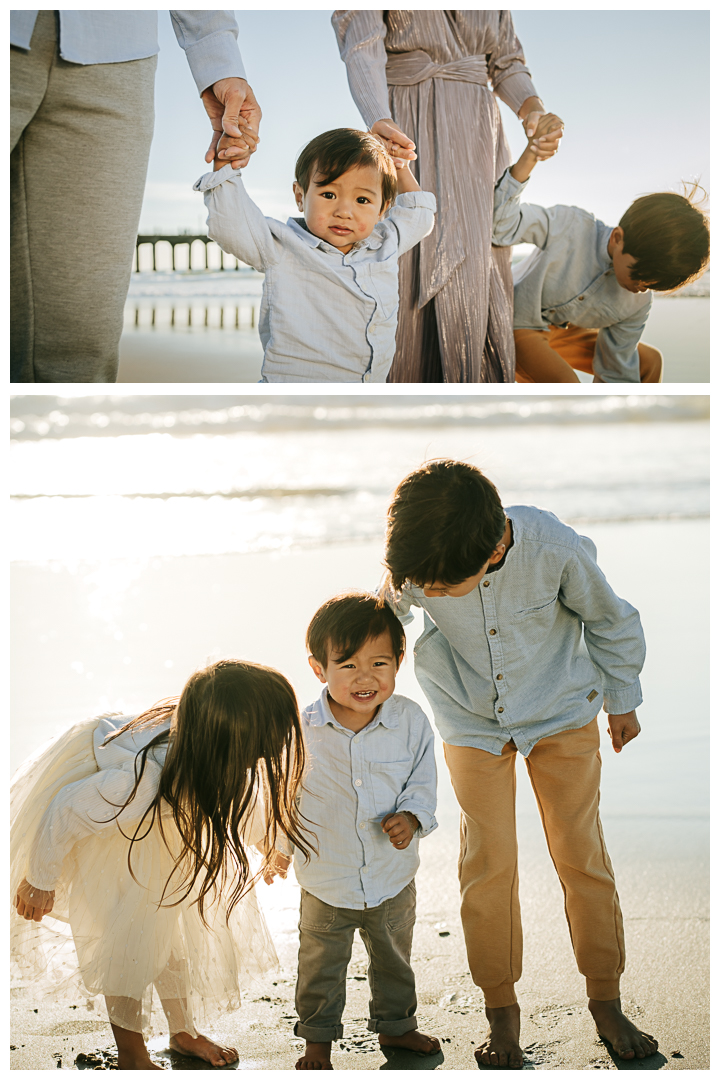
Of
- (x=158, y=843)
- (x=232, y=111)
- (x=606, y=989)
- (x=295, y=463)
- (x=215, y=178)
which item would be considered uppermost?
(x=232, y=111)

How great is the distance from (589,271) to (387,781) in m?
1.58

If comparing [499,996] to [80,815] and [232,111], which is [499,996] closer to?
[80,815]

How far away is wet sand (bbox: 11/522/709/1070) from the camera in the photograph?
182 cm

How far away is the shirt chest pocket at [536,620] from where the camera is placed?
5.92 feet

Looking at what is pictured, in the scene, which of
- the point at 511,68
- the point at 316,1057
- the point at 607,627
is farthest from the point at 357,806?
the point at 511,68

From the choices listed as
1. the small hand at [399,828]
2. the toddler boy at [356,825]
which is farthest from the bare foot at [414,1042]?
the small hand at [399,828]

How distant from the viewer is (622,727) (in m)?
1.87

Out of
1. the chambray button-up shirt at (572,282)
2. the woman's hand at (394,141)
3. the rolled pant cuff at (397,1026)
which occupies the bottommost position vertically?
the rolled pant cuff at (397,1026)

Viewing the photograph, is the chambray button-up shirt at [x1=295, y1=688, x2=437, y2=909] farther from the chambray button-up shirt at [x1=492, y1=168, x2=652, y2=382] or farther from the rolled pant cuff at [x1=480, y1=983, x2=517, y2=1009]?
the chambray button-up shirt at [x1=492, y1=168, x2=652, y2=382]

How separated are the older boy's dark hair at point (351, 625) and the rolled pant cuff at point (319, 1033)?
674mm

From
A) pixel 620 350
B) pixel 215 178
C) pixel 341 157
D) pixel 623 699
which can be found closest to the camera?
pixel 623 699

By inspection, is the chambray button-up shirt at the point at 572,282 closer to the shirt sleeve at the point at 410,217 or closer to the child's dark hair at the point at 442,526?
the shirt sleeve at the point at 410,217

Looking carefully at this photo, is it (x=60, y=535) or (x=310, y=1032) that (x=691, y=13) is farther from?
(x=60, y=535)

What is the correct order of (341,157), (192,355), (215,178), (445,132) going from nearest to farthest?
(215,178)
(341,157)
(445,132)
(192,355)
